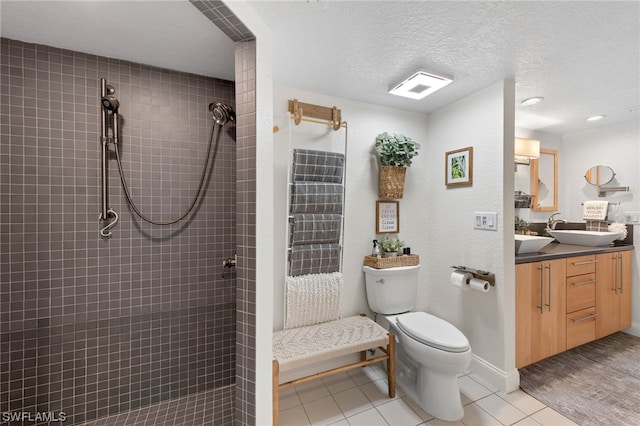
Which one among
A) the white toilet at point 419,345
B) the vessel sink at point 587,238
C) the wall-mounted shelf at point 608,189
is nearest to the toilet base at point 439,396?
the white toilet at point 419,345

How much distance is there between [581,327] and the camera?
7.52 ft

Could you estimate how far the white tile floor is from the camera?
1620 millimetres

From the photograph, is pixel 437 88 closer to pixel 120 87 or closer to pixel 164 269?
pixel 120 87

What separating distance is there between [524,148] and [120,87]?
11.4 feet

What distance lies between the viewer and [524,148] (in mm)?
2713

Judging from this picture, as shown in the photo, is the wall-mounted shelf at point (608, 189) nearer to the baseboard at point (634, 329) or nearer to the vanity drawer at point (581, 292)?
the vanity drawer at point (581, 292)

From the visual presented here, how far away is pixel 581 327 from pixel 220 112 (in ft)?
11.1

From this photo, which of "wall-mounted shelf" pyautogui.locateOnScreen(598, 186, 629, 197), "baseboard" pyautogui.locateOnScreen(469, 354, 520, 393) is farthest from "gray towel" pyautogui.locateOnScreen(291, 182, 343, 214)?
"wall-mounted shelf" pyautogui.locateOnScreen(598, 186, 629, 197)

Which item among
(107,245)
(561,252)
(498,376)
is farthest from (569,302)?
(107,245)

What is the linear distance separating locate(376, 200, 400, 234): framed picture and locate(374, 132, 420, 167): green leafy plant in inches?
13.7

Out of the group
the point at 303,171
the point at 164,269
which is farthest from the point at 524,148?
the point at 164,269

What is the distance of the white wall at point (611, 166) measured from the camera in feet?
8.74

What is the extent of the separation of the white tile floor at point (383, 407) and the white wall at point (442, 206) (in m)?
0.16

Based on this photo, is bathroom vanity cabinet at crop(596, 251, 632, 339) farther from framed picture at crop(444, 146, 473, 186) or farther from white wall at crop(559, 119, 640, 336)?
framed picture at crop(444, 146, 473, 186)
